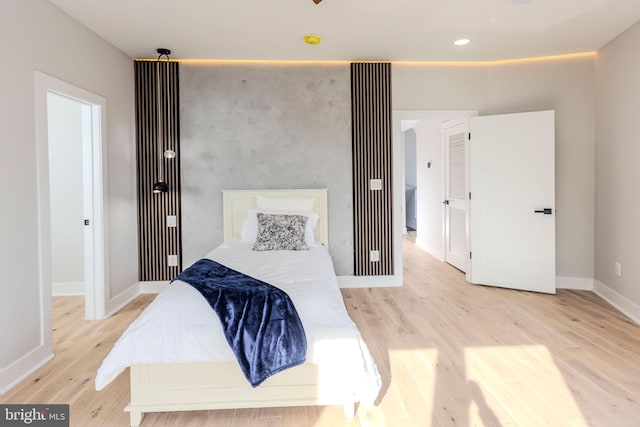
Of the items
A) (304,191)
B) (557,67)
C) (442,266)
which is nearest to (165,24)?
(304,191)

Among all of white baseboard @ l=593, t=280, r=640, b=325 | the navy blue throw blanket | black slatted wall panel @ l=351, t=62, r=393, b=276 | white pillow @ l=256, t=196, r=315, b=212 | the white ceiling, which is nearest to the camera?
the navy blue throw blanket

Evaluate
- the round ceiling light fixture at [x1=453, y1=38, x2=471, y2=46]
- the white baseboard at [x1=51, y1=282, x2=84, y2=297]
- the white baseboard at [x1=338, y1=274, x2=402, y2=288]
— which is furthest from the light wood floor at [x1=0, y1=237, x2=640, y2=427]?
the round ceiling light fixture at [x1=453, y1=38, x2=471, y2=46]

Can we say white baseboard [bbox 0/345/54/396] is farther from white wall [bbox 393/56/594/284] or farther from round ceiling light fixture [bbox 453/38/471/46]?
round ceiling light fixture [bbox 453/38/471/46]

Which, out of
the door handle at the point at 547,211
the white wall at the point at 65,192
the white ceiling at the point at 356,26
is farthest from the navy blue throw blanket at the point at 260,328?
the door handle at the point at 547,211

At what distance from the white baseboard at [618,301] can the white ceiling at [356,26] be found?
251 cm

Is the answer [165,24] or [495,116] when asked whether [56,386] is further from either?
[495,116]

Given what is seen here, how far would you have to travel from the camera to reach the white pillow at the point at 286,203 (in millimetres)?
4098

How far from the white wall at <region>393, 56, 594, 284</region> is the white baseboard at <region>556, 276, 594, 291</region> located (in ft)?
0.07

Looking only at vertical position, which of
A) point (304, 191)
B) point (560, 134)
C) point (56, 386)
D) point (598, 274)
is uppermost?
point (560, 134)

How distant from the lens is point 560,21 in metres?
3.34

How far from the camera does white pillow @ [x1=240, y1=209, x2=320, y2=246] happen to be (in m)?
3.88

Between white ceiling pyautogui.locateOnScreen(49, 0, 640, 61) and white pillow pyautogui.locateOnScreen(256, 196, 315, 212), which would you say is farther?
white pillow pyautogui.locateOnScreen(256, 196, 315, 212)

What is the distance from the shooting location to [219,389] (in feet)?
6.56

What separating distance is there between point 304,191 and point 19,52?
2.67 meters
